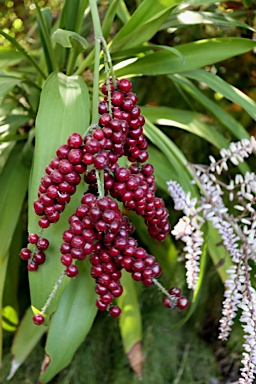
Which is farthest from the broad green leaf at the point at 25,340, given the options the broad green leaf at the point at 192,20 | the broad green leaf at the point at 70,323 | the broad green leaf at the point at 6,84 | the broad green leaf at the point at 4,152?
the broad green leaf at the point at 192,20

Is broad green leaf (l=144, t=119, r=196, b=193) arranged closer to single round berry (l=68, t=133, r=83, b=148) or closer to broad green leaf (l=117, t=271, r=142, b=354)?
broad green leaf (l=117, t=271, r=142, b=354)

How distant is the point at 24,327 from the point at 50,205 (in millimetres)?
408

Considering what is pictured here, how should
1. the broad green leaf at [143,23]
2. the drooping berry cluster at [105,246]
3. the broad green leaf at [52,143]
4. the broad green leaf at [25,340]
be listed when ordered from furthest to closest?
the broad green leaf at [25,340] → the broad green leaf at [143,23] → the broad green leaf at [52,143] → the drooping berry cluster at [105,246]

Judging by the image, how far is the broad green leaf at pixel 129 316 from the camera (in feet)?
Answer: 2.41

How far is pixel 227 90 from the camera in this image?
72cm

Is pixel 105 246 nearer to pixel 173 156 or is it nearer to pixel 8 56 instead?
pixel 173 156

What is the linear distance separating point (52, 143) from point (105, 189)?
0.11 metres

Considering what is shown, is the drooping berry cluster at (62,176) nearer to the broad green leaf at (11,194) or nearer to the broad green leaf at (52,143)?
the broad green leaf at (52,143)

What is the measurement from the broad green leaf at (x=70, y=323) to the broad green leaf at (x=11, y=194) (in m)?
0.12

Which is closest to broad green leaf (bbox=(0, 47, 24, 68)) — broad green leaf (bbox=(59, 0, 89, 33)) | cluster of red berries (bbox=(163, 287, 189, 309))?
broad green leaf (bbox=(59, 0, 89, 33))

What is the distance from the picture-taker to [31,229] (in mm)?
501

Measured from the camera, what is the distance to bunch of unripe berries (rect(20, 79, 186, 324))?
1.37 ft

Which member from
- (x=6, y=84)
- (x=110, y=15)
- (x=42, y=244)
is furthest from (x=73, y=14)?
(x=42, y=244)

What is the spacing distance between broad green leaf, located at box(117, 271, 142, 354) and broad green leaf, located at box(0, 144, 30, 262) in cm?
19
